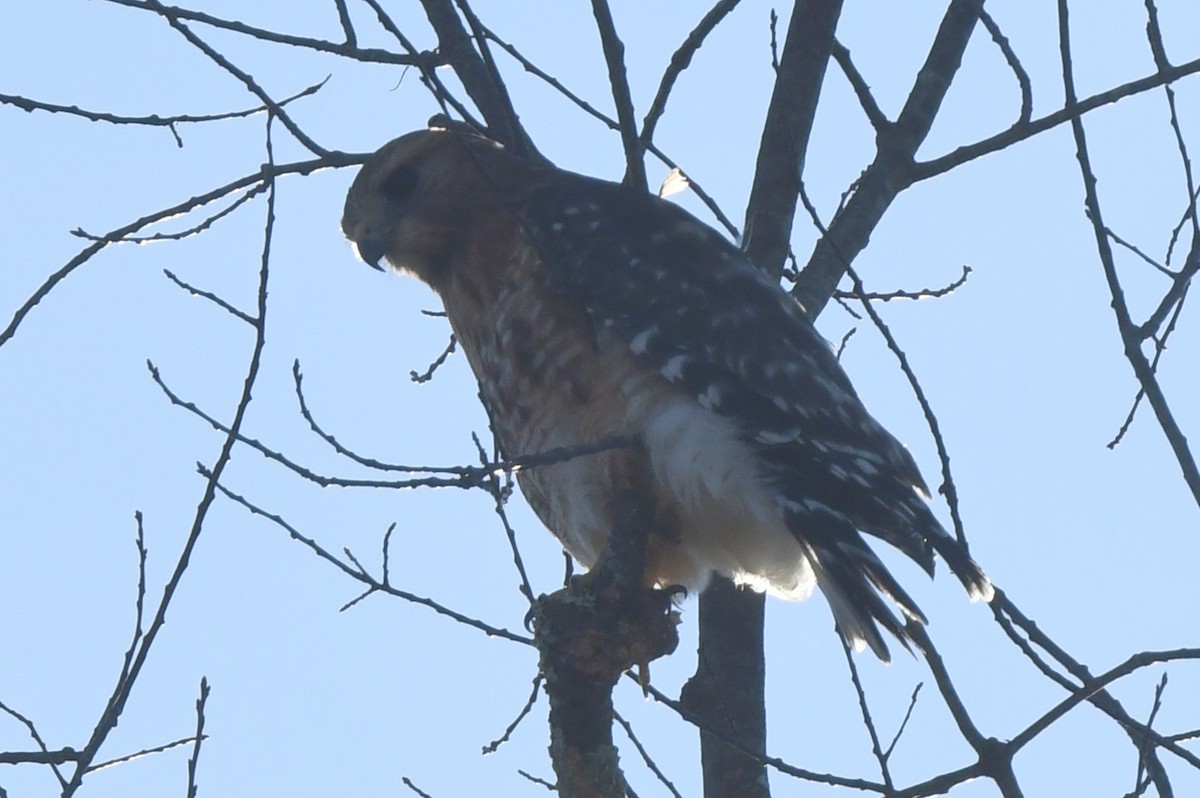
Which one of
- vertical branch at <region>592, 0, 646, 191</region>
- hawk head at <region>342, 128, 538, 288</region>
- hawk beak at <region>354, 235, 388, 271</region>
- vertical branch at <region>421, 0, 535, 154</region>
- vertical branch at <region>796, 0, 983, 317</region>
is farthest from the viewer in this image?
hawk beak at <region>354, 235, 388, 271</region>

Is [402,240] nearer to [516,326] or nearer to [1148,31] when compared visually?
[516,326]

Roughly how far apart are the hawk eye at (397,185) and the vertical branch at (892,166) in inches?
49.8

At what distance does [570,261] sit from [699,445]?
70cm

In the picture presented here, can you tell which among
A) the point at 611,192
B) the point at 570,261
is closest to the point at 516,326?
the point at 570,261

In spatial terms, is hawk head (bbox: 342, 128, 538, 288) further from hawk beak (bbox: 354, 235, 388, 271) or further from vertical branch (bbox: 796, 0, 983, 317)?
vertical branch (bbox: 796, 0, 983, 317)

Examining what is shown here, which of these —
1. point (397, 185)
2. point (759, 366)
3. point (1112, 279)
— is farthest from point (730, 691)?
point (397, 185)

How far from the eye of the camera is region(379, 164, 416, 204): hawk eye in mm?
4543

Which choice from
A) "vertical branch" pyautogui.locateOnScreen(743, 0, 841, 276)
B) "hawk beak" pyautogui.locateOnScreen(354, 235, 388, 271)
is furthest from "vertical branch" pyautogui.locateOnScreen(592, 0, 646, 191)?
"hawk beak" pyautogui.locateOnScreen(354, 235, 388, 271)

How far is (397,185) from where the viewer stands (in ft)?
14.9

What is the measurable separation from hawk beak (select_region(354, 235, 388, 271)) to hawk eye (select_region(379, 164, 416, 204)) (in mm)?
122

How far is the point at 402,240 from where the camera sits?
4441 millimetres

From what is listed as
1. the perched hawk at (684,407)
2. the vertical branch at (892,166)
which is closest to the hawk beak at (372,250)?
the perched hawk at (684,407)

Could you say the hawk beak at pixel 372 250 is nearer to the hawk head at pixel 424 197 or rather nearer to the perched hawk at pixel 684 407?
the hawk head at pixel 424 197

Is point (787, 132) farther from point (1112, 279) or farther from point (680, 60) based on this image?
point (1112, 279)
